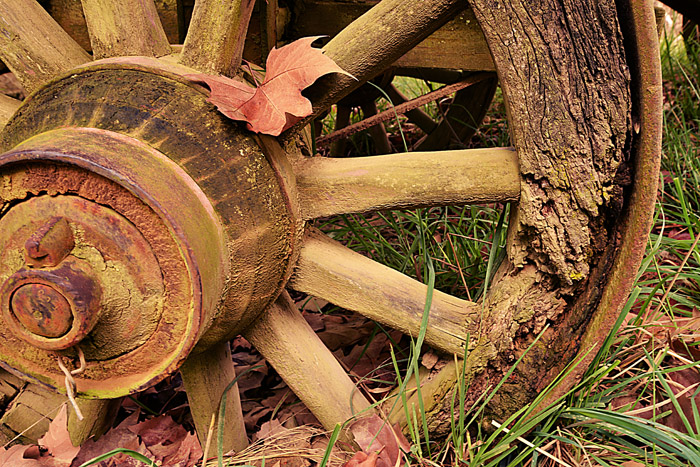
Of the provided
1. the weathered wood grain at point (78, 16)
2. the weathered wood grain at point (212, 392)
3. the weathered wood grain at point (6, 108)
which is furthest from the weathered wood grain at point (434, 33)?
the weathered wood grain at point (212, 392)

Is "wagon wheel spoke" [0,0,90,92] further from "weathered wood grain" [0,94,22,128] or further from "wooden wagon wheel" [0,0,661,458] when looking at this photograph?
"weathered wood grain" [0,94,22,128]

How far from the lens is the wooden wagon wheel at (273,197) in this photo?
2.91ft

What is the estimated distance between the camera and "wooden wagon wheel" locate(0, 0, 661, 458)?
2.91 feet

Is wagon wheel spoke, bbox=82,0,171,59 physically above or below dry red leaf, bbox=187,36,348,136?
above

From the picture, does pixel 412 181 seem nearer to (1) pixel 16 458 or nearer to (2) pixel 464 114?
(1) pixel 16 458

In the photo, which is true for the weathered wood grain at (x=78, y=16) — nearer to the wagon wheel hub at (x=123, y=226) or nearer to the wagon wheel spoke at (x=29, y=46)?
the wagon wheel spoke at (x=29, y=46)

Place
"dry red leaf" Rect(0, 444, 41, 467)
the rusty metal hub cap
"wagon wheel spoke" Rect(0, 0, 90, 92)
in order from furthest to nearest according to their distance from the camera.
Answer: "dry red leaf" Rect(0, 444, 41, 467), "wagon wheel spoke" Rect(0, 0, 90, 92), the rusty metal hub cap

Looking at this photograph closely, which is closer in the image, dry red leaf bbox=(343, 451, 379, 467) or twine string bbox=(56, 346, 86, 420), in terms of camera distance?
twine string bbox=(56, 346, 86, 420)

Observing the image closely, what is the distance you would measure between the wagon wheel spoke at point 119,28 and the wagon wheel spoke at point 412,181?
372mm

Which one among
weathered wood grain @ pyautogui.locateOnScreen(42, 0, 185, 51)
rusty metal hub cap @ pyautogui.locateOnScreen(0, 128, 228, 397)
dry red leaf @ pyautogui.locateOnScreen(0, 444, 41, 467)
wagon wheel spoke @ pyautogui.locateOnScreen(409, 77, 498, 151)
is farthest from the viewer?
wagon wheel spoke @ pyautogui.locateOnScreen(409, 77, 498, 151)

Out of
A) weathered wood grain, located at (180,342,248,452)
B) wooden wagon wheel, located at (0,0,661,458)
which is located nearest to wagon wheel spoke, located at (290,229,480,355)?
wooden wagon wheel, located at (0,0,661,458)

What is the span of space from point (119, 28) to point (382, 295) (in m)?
0.69

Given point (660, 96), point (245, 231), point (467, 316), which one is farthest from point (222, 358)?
point (660, 96)

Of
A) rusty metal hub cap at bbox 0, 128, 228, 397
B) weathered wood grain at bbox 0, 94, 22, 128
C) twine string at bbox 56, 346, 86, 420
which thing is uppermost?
weathered wood grain at bbox 0, 94, 22, 128
